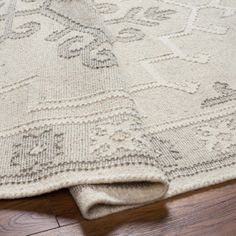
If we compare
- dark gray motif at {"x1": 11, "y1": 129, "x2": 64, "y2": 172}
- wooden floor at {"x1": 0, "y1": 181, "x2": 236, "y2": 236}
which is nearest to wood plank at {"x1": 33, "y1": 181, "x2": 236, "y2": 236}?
wooden floor at {"x1": 0, "y1": 181, "x2": 236, "y2": 236}

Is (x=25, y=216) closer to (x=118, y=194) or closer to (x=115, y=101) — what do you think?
(x=118, y=194)

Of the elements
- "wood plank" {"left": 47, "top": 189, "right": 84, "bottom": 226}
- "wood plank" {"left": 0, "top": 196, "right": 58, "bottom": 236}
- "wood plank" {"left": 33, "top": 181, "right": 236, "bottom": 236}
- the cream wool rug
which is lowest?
"wood plank" {"left": 0, "top": 196, "right": 58, "bottom": 236}

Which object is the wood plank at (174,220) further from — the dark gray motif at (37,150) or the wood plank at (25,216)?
the dark gray motif at (37,150)

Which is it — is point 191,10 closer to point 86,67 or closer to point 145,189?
point 86,67

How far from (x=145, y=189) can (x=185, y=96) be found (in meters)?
0.31

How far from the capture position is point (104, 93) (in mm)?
796

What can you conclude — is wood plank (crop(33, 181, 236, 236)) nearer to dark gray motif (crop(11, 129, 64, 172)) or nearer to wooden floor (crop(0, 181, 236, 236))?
wooden floor (crop(0, 181, 236, 236))

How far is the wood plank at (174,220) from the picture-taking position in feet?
1.94

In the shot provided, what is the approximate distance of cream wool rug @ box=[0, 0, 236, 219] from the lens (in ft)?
2.08

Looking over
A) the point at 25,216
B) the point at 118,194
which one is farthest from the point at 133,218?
the point at 25,216

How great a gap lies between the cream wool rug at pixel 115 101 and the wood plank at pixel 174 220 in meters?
0.02

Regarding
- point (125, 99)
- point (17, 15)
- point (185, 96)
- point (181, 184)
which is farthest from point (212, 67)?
point (17, 15)

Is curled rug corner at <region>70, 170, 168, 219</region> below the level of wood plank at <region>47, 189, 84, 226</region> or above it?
above

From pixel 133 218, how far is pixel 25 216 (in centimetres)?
18
